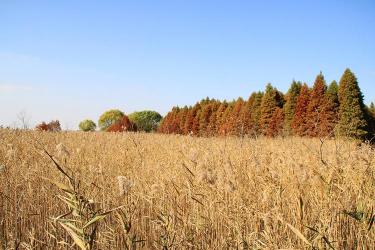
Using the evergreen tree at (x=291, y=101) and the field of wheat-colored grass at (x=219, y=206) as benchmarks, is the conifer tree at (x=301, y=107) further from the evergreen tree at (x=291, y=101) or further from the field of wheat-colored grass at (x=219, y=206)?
the field of wheat-colored grass at (x=219, y=206)

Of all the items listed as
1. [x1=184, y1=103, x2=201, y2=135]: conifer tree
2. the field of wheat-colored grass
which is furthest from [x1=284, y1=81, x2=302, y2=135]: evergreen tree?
the field of wheat-colored grass

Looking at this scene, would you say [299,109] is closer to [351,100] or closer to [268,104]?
[268,104]

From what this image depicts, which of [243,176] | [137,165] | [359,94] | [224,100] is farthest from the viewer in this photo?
[224,100]

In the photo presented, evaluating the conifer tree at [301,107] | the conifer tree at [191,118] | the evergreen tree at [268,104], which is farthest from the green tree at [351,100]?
the conifer tree at [191,118]

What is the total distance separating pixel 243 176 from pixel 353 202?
1.29 m

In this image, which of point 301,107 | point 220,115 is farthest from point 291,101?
point 220,115

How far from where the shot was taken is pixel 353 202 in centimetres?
294

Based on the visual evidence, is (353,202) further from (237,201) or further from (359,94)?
(359,94)

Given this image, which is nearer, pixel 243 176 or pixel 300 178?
pixel 300 178

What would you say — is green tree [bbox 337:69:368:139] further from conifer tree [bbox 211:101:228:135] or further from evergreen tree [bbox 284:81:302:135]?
conifer tree [bbox 211:101:228:135]

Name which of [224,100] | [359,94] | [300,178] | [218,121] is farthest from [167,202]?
[224,100]

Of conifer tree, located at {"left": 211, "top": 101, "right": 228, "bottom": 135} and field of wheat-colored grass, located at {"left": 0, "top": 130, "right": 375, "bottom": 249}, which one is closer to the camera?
field of wheat-colored grass, located at {"left": 0, "top": 130, "right": 375, "bottom": 249}

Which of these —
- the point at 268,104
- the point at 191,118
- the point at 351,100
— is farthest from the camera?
the point at 191,118

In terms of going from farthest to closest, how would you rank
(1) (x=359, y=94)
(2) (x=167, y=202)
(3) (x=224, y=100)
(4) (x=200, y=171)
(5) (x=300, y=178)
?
(3) (x=224, y=100) → (1) (x=359, y=94) → (2) (x=167, y=202) → (5) (x=300, y=178) → (4) (x=200, y=171)
